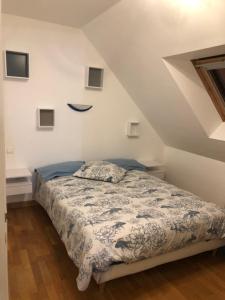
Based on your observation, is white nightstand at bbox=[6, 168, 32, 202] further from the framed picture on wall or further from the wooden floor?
the framed picture on wall

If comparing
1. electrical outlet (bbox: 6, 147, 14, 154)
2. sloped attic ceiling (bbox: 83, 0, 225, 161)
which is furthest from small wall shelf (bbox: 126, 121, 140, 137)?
electrical outlet (bbox: 6, 147, 14, 154)

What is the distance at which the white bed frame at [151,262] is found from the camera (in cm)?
184

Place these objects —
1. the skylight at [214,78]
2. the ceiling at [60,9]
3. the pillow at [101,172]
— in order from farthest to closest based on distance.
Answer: the pillow at [101,172] < the skylight at [214,78] < the ceiling at [60,9]

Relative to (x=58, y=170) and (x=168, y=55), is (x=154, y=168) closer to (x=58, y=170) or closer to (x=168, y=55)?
(x=58, y=170)

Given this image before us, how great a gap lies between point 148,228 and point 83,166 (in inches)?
60.0

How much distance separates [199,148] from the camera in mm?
3449

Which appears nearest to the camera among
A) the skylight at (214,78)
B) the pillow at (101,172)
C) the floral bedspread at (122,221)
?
the floral bedspread at (122,221)

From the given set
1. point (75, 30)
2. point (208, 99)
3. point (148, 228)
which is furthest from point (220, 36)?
point (75, 30)

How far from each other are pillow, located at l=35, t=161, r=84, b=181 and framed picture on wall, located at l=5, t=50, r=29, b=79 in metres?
1.15

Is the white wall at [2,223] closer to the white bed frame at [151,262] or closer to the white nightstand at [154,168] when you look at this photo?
the white bed frame at [151,262]

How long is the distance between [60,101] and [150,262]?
7.43 ft

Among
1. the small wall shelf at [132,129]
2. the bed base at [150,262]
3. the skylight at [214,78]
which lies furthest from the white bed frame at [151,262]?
the small wall shelf at [132,129]

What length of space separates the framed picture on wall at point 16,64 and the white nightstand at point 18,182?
115 cm

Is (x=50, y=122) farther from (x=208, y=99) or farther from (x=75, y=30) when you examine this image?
(x=208, y=99)
